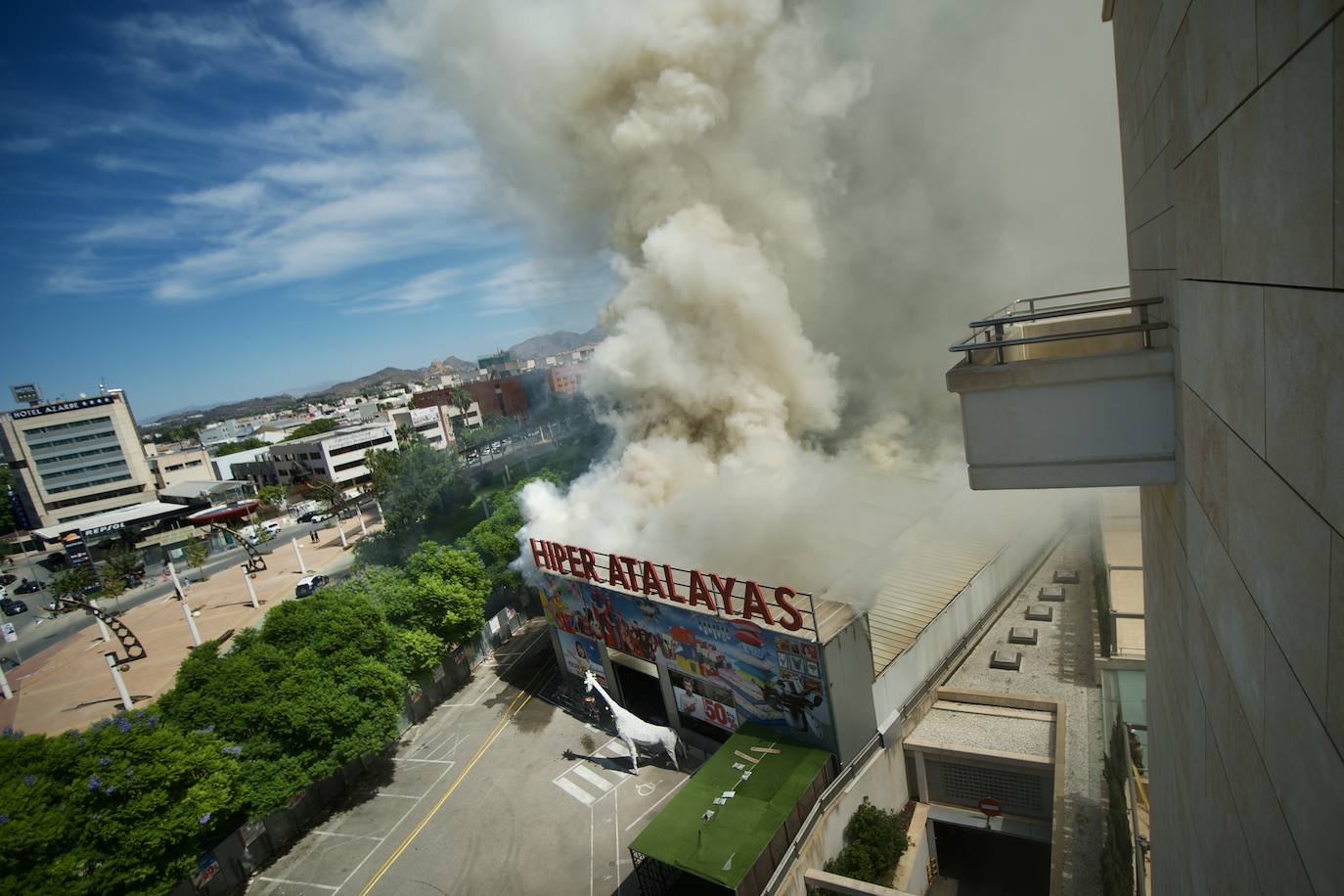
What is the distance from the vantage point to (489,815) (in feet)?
65.3

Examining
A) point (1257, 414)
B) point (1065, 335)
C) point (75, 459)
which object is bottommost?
point (1257, 414)

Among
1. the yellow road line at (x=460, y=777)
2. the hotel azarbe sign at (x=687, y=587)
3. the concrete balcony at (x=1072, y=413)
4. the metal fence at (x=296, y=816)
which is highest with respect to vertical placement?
the concrete balcony at (x=1072, y=413)

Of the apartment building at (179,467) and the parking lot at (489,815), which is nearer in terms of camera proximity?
the parking lot at (489,815)

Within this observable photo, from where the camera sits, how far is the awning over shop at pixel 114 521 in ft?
198

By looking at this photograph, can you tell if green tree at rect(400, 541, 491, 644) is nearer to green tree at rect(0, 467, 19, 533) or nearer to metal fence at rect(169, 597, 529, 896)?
metal fence at rect(169, 597, 529, 896)

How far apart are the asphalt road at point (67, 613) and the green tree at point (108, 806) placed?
33.8 metres

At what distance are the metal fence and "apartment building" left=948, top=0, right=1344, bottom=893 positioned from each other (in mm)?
20403

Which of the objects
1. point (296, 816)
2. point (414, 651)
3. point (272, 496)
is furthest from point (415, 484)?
point (296, 816)

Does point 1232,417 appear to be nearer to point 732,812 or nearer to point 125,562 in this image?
point 732,812

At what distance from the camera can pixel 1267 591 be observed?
3.40 meters

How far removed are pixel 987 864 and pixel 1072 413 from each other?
18.2m

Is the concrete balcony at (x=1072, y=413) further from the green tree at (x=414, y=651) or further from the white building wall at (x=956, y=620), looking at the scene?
the green tree at (x=414, y=651)

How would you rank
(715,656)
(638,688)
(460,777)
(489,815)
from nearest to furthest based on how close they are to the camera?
(715,656), (489,815), (460,777), (638,688)

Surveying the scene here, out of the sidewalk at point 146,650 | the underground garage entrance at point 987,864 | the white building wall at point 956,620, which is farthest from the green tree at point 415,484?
the underground garage entrance at point 987,864
